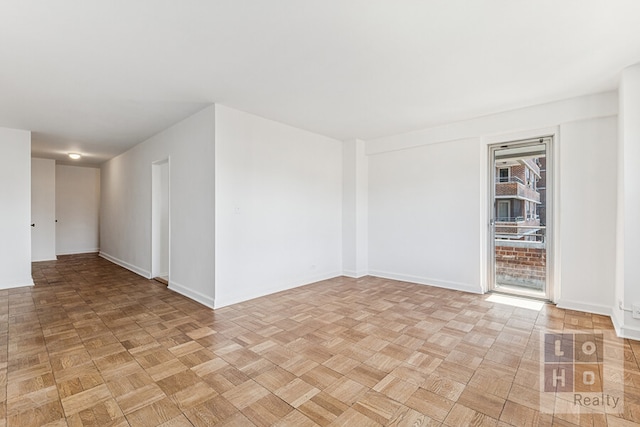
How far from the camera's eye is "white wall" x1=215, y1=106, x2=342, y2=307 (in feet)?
12.5

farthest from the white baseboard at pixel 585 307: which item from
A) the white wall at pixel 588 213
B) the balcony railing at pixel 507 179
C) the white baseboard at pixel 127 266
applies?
the white baseboard at pixel 127 266

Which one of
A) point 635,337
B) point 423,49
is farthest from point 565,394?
point 423,49

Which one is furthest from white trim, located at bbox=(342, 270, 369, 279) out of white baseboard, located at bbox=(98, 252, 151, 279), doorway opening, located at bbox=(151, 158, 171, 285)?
white baseboard, located at bbox=(98, 252, 151, 279)

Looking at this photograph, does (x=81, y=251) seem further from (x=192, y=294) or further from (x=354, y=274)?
(x=354, y=274)

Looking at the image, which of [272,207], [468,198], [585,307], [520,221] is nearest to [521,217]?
[520,221]

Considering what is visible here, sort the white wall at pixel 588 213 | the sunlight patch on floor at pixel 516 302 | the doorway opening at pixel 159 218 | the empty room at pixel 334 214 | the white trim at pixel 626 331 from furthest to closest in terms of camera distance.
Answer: the doorway opening at pixel 159 218 → the sunlight patch on floor at pixel 516 302 → the white wall at pixel 588 213 → the white trim at pixel 626 331 → the empty room at pixel 334 214

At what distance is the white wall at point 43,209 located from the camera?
701 cm

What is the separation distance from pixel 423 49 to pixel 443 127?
7.83ft

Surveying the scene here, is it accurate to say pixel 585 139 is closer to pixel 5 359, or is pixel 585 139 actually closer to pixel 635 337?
pixel 635 337

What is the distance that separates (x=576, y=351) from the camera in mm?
2520

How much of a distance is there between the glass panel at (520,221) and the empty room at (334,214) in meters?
0.03

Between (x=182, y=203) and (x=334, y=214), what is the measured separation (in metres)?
2.56

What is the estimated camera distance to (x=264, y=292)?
4.24 meters

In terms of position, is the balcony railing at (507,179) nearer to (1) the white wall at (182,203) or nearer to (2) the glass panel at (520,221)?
(2) the glass panel at (520,221)
